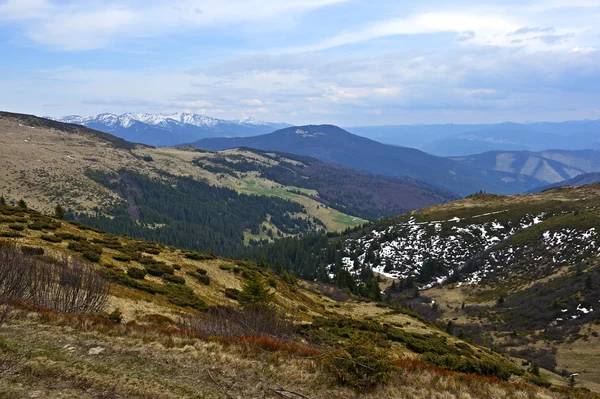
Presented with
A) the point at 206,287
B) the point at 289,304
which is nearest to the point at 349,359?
the point at 206,287

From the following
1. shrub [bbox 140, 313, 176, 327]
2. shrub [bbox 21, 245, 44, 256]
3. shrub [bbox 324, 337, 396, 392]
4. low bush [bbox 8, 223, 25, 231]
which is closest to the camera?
shrub [bbox 324, 337, 396, 392]

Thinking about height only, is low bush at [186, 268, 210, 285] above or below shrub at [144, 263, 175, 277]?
below

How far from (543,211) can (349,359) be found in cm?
18011

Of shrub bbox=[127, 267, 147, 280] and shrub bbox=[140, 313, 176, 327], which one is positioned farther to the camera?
shrub bbox=[127, 267, 147, 280]

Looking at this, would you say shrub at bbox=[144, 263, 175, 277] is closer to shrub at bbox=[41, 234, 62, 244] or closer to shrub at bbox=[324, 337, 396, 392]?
shrub at bbox=[41, 234, 62, 244]

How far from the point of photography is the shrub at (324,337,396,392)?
46.5 ft

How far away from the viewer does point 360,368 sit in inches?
570

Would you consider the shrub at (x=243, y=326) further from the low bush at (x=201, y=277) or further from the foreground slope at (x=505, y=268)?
the foreground slope at (x=505, y=268)

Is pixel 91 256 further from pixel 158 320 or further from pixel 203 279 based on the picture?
pixel 158 320

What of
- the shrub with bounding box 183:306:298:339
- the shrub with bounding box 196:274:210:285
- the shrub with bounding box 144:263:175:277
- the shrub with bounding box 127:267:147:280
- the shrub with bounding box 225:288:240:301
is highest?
the shrub with bounding box 183:306:298:339

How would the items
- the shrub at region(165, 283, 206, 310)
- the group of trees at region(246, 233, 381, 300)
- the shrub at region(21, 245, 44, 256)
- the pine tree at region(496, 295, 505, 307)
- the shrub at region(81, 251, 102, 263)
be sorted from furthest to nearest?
1. the group of trees at region(246, 233, 381, 300)
2. the pine tree at region(496, 295, 505, 307)
3. the shrub at region(81, 251, 102, 263)
4. the shrub at region(165, 283, 206, 310)
5. the shrub at region(21, 245, 44, 256)

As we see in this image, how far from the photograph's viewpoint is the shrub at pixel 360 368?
14164 millimetres

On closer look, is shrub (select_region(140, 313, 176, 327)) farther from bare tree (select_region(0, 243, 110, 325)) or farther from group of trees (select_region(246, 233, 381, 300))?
group of trees (select_region(246, 233, 381, 300))

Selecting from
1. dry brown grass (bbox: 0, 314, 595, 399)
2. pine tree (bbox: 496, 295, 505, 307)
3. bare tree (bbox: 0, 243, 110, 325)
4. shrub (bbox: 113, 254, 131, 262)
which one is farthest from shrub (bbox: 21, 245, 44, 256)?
pine tree (bbox: 496, 295, 505, 307)
